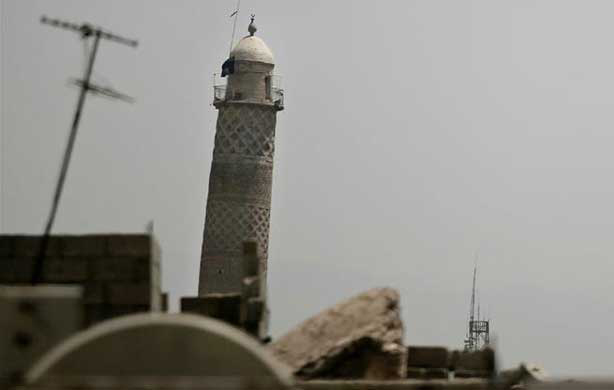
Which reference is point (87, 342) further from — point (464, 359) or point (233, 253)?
point (233, 253)

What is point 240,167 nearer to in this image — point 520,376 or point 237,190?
point 237,190

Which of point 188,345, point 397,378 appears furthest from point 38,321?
point 397,378

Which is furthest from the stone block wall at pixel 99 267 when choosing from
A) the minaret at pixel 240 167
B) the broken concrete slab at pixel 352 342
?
the minaret at pixel 240 167

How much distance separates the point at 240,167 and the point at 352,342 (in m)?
36.0

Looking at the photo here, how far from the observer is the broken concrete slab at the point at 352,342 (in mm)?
13926

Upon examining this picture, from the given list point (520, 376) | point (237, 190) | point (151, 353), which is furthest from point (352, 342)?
point (237, 190)

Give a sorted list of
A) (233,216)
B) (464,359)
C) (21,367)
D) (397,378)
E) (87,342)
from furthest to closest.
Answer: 1. (233,216)
2. (464,359)
3. (397,378)
4. (21,367)
5. (87,342)

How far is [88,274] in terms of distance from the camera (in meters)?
11.9

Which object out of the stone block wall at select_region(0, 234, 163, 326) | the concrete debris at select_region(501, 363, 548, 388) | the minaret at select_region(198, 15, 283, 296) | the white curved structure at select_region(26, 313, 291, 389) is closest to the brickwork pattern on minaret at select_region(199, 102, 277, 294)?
the minaret at select_region(198, 15, 283, 296)

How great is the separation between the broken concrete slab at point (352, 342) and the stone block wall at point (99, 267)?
221 centimetres

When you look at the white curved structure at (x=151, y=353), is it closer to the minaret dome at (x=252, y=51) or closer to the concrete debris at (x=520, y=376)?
the concrete debris at (x=520, y=376)

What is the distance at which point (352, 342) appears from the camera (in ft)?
46.4

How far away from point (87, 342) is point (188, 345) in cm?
45

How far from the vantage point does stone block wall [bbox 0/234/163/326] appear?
38.0ft
